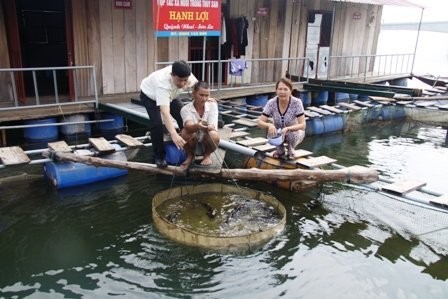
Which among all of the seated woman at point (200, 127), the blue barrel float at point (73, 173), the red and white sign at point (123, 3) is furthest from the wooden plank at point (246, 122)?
the red and white sign at point (123, 3)

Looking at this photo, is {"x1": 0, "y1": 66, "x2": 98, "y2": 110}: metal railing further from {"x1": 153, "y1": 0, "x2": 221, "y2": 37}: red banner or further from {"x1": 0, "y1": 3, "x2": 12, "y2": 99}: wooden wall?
{"x1": 153, "y1": 0, "x2": 221, "y2": 37}: red banner

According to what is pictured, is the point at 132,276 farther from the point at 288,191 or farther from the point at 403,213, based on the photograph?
the point at 403,213

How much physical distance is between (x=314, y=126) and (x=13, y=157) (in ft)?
24.1

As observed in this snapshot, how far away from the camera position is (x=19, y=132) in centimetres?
910

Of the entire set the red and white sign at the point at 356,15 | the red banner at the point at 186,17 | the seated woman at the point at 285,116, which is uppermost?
the red and white sign at the point at 356,15

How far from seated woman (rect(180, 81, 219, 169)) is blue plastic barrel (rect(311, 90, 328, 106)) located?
9.86 metres

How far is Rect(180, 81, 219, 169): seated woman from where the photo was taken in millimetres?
5500

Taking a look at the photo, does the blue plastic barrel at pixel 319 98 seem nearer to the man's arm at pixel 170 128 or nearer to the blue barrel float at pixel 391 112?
the blue barrel float at pixel 391 112

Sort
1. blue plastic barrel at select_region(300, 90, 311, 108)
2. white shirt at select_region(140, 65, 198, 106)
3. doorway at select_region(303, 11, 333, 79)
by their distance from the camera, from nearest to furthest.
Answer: white shirt at select_region(140, 65, 198, 106) → blue plastic barrel at select_region(300, 90, 311, 108) → doorway at select_region(303, 11, 333, 79)

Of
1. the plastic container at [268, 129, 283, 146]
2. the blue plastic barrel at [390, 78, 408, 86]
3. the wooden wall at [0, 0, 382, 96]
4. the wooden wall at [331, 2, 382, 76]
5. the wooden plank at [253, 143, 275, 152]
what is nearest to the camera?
the plastic container at [268, 129, 283, 146]

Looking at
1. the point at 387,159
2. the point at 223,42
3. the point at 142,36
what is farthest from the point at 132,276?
the point at 223,42

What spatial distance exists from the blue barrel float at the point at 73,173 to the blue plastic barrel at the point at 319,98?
9636mm

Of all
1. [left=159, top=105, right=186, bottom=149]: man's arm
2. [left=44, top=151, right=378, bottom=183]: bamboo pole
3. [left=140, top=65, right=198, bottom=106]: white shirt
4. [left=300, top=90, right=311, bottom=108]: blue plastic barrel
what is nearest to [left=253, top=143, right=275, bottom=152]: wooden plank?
[left=44, top=151, right=378, bottom=183]: bamboo pole

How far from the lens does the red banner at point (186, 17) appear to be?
361 inches
